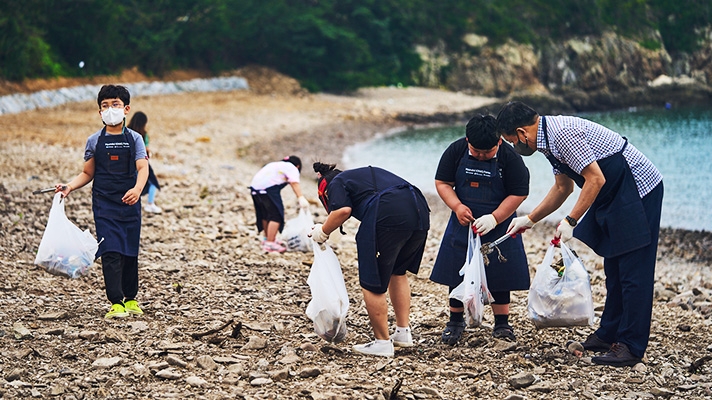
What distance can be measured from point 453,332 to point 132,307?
263 centimetres

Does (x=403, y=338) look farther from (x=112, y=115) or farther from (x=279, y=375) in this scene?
(x=112, y=115)

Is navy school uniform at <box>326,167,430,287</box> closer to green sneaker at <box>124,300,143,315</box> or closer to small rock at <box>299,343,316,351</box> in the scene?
small rock at <box>299,343,316,351</box>

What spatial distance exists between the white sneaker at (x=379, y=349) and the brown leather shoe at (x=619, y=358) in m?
1.40

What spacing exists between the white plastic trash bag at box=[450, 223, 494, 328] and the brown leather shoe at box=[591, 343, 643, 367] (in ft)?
2.87

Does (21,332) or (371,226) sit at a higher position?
(371,226)

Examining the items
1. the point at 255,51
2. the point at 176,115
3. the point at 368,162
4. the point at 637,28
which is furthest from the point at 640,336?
the point at 637,28

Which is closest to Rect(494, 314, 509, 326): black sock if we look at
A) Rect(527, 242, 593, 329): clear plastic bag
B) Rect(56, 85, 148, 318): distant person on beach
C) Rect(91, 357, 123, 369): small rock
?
Rect(527, 242, 593, 329): clear plastic bag

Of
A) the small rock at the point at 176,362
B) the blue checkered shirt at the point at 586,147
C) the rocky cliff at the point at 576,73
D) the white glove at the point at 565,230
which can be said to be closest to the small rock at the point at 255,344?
the small rock at the point at 176,362

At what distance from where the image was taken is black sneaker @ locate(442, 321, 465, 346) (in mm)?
6180

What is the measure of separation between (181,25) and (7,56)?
1405 centimetres

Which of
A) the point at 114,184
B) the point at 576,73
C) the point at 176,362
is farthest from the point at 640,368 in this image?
the point at 576,73

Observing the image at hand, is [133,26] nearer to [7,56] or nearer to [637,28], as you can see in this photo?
[7,56]

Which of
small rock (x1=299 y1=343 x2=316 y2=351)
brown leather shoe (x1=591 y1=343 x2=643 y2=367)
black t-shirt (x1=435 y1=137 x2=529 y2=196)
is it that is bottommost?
small rock (x1=299 y1=343 x2=316 y2=351)

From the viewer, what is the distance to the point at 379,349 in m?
5.81
